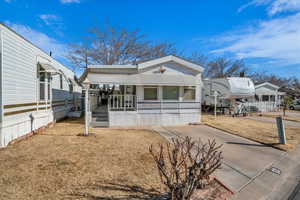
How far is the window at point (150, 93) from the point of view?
34.7 feet

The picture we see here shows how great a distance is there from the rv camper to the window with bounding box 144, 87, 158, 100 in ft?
25.8

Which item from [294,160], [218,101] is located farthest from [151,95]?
[218,101]

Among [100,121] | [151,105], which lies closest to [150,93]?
[151,105]

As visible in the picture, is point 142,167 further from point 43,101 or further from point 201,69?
point 201,69

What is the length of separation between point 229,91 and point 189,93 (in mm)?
7162

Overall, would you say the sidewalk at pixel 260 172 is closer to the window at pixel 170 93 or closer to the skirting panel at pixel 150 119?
the skirting panel at pixel 150 119

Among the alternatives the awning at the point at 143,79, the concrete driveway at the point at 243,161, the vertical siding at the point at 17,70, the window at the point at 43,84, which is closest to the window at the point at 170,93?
the awning at the point at 143,79

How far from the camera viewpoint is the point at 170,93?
35.6 feet

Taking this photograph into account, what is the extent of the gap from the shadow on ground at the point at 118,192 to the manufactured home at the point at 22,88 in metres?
4.44

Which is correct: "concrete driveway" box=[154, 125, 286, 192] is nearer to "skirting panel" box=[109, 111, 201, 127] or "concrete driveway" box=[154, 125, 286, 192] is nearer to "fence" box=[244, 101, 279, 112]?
"skirting panel" box=[109, 111, 201, 127]

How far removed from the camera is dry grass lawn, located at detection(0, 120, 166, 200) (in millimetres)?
2959

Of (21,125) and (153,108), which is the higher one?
(153,108)

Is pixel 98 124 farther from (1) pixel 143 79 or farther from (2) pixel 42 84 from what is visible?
(1) pixel 143 79

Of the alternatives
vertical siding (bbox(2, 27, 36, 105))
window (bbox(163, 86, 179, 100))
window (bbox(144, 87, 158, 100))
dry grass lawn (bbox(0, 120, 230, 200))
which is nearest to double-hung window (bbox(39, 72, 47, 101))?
vertical siding (bbox(2, 27, 36, 105))
